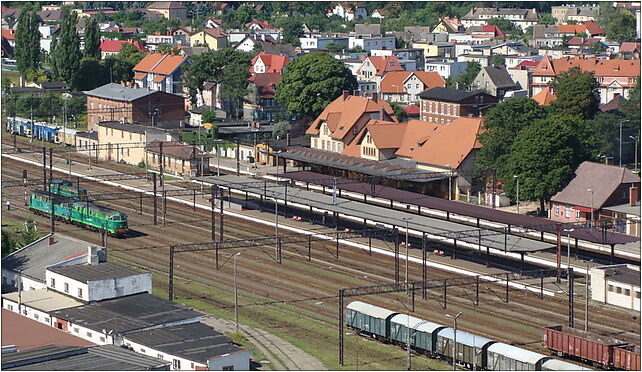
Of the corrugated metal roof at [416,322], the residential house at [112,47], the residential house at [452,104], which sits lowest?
the corrugated metal roof at [416,322]

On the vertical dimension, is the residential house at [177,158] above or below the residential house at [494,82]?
below

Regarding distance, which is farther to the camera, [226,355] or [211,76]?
[211,76]

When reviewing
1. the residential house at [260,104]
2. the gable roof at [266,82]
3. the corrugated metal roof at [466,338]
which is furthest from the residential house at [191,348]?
the gable roof at [266,82]

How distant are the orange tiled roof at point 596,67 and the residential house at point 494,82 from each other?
15.1 ft

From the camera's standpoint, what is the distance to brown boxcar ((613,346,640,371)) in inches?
2406

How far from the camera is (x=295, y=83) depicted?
5157 inches

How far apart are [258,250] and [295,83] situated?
4417 centimetres

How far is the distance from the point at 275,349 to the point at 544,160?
1471 inches

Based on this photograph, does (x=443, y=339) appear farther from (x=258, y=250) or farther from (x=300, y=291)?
(x=258, y=250)

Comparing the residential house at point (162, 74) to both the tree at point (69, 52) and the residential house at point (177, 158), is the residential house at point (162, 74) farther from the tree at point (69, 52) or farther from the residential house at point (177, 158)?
the residential house at point (177, 158)

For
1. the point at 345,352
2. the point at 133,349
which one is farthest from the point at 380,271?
Result: the point at 133,349

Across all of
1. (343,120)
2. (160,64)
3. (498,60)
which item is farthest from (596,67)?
(160,64)

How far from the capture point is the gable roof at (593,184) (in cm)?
9375

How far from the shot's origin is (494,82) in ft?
495
